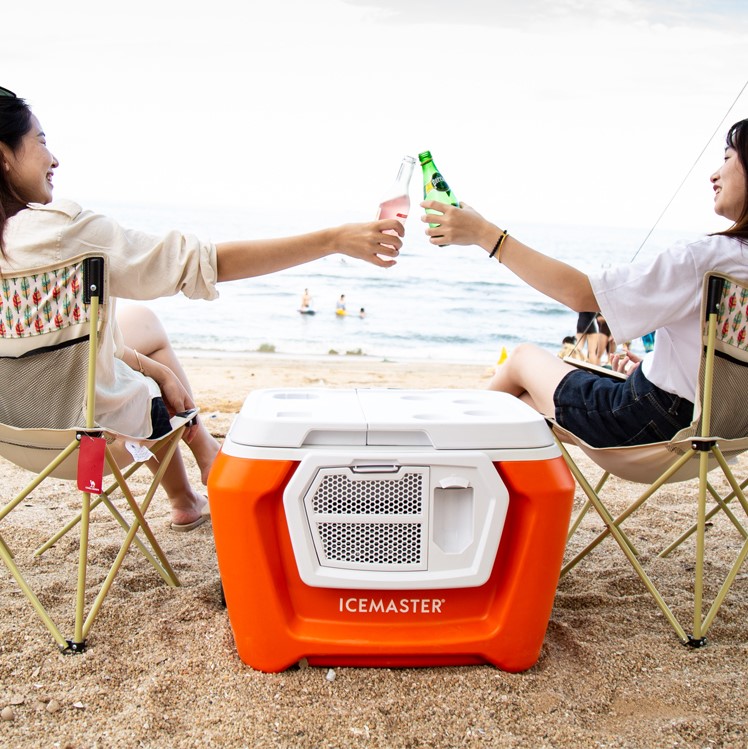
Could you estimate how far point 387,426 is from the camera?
1587 millimetres

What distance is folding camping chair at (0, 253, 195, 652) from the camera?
1779mm

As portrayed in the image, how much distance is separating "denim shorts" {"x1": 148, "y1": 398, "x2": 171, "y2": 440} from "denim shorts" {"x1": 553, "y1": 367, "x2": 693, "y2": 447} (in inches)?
45.0

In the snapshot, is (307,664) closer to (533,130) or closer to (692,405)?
(692,405)

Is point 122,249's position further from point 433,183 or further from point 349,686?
point 349,686

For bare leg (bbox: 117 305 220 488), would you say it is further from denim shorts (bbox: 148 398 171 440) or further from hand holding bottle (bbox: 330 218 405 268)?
hand holding bottle (bbox: 330 218 405 268)

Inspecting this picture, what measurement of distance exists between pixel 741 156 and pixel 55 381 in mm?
1890

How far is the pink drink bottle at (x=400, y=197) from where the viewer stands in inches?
83.7

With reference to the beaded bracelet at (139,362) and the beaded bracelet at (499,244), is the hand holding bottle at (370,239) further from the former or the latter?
the beaded bracelet at (139,362)

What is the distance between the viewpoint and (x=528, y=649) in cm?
172

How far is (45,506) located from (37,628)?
1136mm

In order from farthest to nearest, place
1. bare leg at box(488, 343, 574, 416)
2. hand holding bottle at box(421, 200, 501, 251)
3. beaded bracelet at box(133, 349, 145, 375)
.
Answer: beaded bracelet at box(133, 349, 145, 375) < bare leg at box(488, 343, 574, 416) < hand holding bottle at box(421, 200, 501, 251)

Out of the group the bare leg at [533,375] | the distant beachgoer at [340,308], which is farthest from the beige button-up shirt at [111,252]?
the distant beachgoer at [340,308]

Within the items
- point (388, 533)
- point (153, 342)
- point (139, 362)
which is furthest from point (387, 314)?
point (388, 533)

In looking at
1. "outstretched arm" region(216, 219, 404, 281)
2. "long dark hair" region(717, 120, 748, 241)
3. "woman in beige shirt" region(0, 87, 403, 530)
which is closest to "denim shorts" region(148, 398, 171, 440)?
"woman in beige shirt" region(0, 87, 403, 530)
